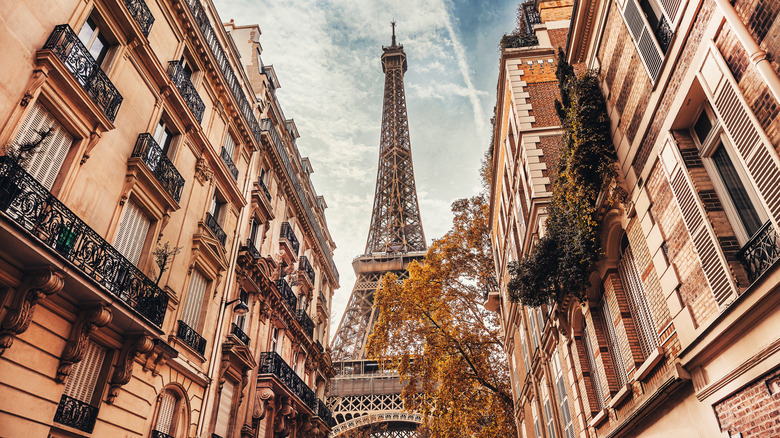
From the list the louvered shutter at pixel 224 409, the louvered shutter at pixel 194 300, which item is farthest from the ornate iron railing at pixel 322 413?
the louvered shutter at pixel 194 300

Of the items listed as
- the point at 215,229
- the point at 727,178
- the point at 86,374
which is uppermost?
the point at 215,229

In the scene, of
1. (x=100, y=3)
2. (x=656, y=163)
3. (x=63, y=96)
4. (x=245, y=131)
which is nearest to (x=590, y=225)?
(x=656, y=163)

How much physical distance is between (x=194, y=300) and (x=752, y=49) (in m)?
14.8

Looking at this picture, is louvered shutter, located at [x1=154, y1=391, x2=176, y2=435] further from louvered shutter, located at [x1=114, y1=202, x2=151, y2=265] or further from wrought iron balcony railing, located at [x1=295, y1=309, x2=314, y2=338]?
wrought iron balcony railing, located at [x1=295, y1=309, x2=314, y2=338]

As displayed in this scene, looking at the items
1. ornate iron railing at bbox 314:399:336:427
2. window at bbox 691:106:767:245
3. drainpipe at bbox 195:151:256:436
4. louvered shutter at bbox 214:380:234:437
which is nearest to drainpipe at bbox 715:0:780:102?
window at bbox 691:106:767:245

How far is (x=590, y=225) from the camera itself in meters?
9.62

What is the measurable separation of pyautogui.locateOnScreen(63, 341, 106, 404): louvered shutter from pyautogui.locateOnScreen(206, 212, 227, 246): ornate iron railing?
607 centimetres

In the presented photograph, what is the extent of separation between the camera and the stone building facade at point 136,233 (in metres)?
8.52

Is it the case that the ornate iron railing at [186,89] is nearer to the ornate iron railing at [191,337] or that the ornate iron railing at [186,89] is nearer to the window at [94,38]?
the window at [94,38]

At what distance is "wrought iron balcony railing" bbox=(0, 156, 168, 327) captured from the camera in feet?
26.5

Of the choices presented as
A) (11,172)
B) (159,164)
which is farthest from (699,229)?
(159,164)

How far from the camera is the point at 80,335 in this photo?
370 inches

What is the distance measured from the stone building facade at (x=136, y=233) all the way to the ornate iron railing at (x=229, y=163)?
15cm

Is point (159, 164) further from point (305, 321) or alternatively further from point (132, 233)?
point (305, 321)
